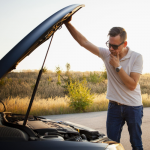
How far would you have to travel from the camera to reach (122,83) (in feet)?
8.40

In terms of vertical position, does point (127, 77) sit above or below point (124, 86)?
above

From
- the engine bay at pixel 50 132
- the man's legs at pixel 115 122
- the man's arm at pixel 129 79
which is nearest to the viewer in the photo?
the engine bay at pixel 50 132

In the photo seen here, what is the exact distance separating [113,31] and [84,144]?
1.54 meters

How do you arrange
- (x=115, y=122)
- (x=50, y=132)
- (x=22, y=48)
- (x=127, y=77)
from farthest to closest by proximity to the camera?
1. (x=115, y=122)
2. (x=127, y=77)
3. (x=50, y=132)
4. (x=22, y=48)

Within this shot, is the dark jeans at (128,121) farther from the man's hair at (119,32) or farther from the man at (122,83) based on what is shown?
the man's hair at (119,32)

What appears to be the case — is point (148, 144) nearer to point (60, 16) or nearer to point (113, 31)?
point (113, 31)

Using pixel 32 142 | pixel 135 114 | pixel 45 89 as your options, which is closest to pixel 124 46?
pixel 135 114

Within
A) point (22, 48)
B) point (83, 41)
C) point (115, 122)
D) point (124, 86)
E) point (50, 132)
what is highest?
point (83, 41)

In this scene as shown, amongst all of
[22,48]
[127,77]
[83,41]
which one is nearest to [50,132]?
[22,48]

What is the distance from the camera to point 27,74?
34.8 meters

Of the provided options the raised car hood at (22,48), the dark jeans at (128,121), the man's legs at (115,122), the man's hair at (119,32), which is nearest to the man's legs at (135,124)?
the dark jeans at (128,121)

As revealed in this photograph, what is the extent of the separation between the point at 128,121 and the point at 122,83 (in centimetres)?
52

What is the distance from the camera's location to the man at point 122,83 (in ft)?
8.02

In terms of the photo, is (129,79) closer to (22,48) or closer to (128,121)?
(128,121)
